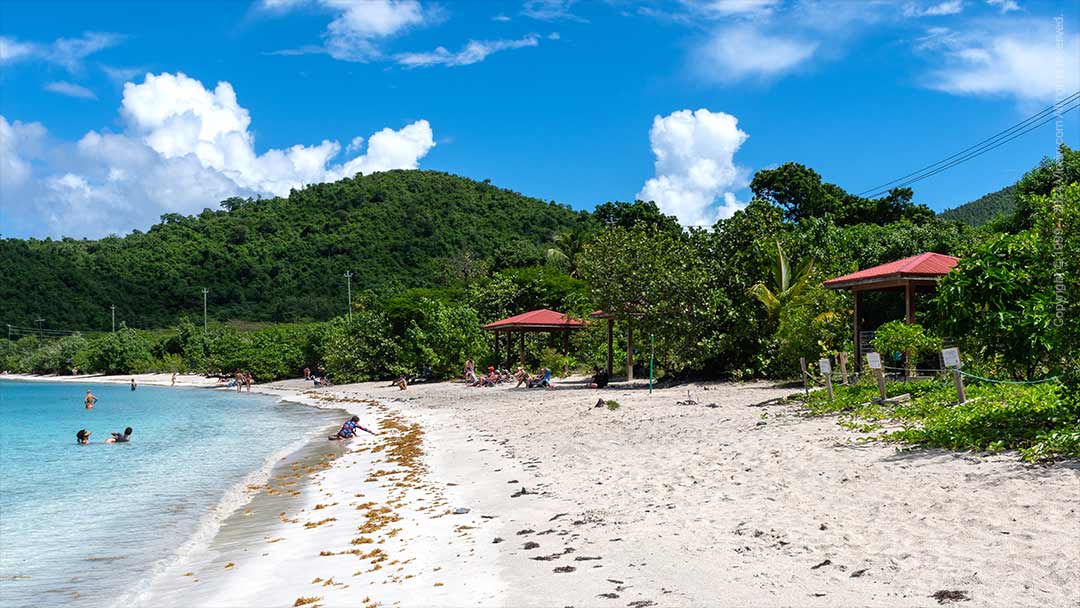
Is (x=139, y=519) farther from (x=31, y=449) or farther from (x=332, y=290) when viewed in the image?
(x=332, y=290)

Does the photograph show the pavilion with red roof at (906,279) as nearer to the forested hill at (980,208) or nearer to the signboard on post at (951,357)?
the signboard on post at (951,357)

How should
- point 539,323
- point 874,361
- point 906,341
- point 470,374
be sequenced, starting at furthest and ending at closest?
1. point 470,374
2. point 539,323
3. point 906,341
4. point 874,361

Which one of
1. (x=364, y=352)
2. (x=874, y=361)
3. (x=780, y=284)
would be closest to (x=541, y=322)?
(x=780, y=284)

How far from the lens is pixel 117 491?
568 inches

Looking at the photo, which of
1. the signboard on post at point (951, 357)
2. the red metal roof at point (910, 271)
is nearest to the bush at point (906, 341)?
the red metal roof at point (910, 271)

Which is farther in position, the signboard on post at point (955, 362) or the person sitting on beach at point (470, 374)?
the person sitting on beach at point (470, 374)

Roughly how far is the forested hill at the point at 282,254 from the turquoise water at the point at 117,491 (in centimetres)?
5284

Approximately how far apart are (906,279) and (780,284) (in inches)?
197

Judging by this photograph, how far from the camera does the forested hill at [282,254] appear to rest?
85250 mm

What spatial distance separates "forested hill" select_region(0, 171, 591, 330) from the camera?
85.2m

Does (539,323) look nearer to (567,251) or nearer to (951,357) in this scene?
(951,357)

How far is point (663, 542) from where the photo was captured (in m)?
6.34

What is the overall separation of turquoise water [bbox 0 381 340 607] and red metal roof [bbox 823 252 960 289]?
13541 millimetres

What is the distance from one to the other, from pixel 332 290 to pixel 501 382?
57.4 m
